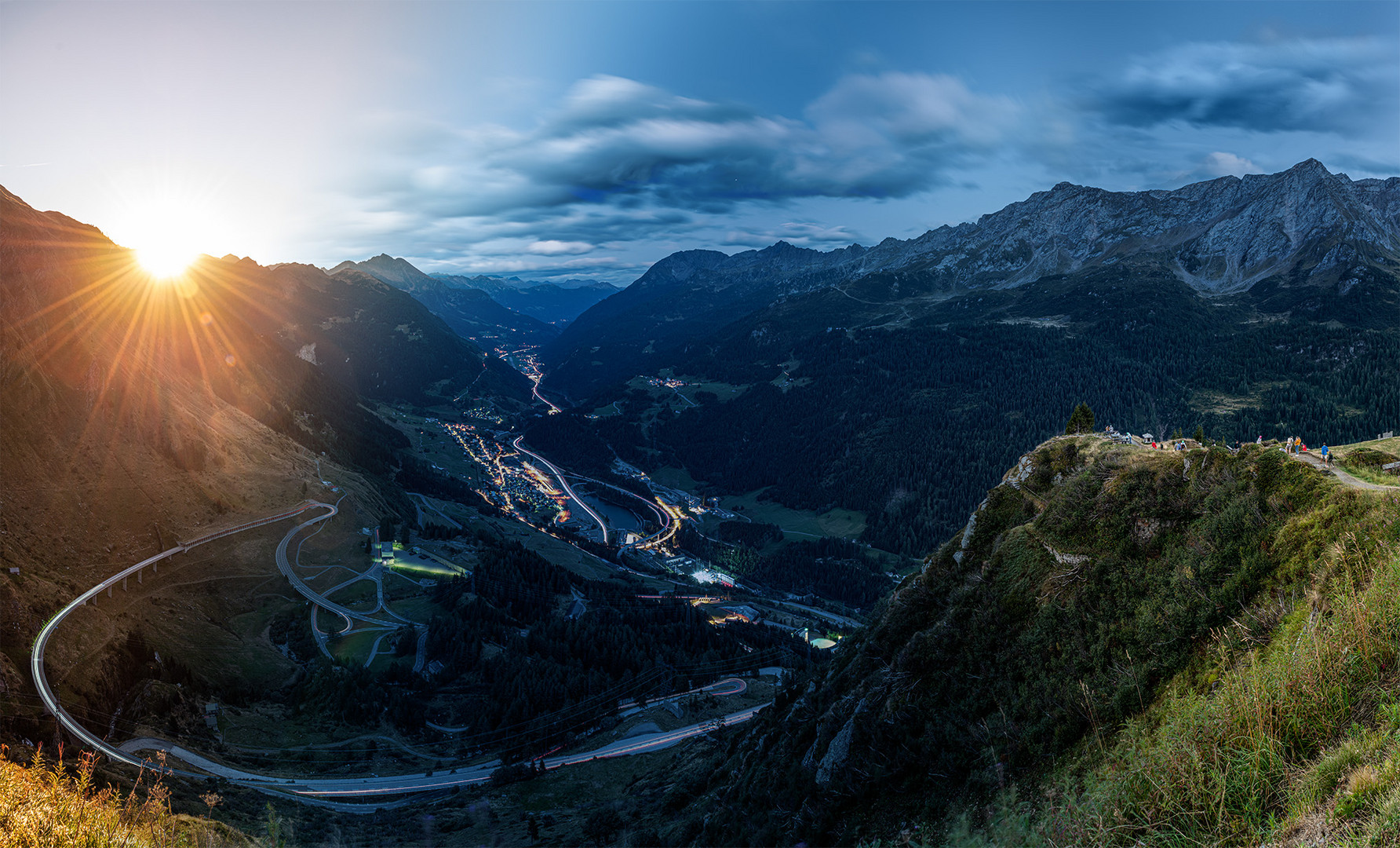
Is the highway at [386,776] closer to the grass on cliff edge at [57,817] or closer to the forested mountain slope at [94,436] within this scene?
the forested mountain slope at [94,436]

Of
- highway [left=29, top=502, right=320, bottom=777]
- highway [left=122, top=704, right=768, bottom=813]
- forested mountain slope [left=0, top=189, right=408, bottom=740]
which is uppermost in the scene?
forested mountain slope [left=0, top=189, right=408, bottom=740]

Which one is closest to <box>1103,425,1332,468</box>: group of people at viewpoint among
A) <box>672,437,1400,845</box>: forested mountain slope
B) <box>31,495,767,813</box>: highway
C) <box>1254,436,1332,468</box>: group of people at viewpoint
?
<box>1254,436,1332,468</box>: group of people at viewpoint

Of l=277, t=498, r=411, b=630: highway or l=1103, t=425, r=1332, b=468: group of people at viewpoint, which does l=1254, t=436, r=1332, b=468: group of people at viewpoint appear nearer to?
l=1103, t=425, r=1332, b=468: group of people at viewpoint

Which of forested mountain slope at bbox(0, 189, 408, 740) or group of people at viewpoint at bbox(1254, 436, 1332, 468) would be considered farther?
forested mountain slope at bbox(0, 189, 408, 740)

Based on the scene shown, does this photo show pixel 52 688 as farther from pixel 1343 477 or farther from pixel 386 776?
pixel 1343 477

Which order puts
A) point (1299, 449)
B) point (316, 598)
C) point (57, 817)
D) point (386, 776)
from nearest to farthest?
1. point (57, 817)
2. point (1299, 449)
3. point (386, 776)
4. point (316, 598)

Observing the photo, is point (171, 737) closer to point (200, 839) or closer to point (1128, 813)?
point (200, 839)

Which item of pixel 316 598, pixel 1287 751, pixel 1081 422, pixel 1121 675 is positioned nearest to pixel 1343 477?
pixel 1121 675
